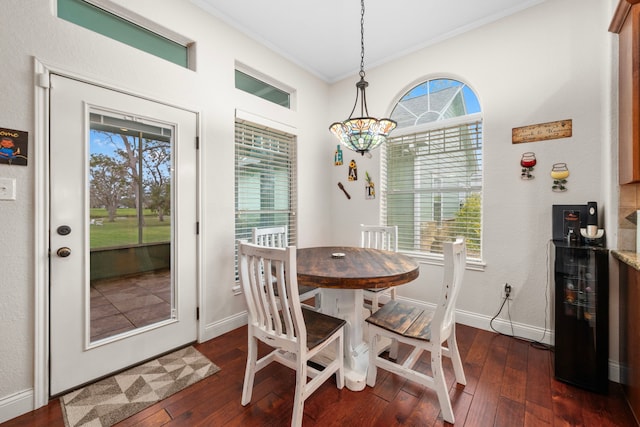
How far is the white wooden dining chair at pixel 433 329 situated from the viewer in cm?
149

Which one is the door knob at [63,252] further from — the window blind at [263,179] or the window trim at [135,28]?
the window trim at [135,28]

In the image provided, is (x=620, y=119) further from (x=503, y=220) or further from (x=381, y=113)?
(x=381, y=113)

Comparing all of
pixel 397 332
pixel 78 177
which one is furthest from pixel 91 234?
pixel 397 332

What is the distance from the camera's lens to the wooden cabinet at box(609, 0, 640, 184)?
5.21 ft

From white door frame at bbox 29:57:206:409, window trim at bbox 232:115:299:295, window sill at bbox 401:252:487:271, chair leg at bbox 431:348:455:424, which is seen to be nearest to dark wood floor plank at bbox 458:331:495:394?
chair leg at bbox 431:348:455:424

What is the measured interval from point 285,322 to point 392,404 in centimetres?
87

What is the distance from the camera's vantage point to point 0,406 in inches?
60.1

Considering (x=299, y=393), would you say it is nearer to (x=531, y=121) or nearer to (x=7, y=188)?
(x=7, y=188)

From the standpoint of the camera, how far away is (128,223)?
2059mm

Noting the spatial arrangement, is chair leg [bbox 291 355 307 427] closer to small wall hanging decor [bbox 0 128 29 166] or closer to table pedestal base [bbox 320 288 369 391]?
table pedestal base [bbox 320 288 369 391]

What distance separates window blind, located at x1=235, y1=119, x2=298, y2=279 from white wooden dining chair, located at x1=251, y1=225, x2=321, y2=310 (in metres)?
0.28

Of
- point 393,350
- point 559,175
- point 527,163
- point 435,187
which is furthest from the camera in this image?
point 435,187

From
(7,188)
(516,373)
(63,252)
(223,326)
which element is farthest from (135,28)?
(516,373)

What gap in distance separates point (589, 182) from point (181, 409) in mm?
3341
